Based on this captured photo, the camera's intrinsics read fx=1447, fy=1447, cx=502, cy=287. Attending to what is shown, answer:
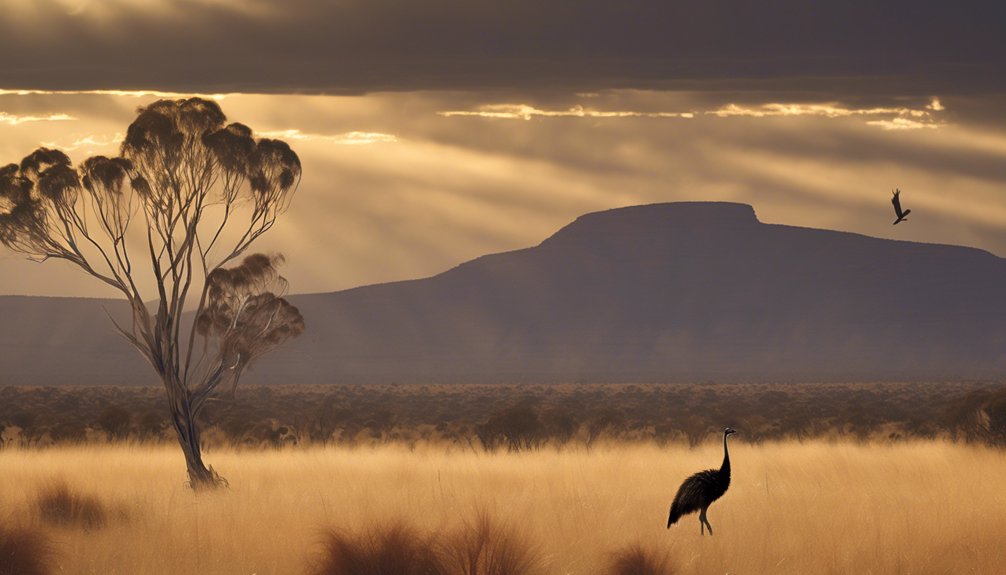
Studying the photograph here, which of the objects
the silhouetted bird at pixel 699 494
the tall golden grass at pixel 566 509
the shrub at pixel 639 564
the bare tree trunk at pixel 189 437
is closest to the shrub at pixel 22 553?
the tall golden grass at pixel 566 509

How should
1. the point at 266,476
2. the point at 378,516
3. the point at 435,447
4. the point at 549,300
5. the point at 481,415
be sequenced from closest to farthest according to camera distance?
the point at 378,516
the point at 266,476
the point at 435,447
the point at 481,415
the point at 549,300

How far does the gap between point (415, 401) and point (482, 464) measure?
52.1 m

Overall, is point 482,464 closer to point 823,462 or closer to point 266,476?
point 266,476

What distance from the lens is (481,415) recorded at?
185ft

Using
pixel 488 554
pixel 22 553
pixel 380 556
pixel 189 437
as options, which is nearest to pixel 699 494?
pixel 488 554

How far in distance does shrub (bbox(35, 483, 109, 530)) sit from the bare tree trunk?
443 cm

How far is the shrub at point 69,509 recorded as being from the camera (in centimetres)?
1703

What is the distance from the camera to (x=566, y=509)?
58.7 feet

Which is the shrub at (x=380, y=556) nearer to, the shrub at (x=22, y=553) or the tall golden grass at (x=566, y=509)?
the tall golden grass at (x=566, y=509)

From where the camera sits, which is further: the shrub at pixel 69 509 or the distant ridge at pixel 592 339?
the distant ridge at pixel 592 339

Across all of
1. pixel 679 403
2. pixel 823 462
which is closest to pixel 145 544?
pixel 823 462

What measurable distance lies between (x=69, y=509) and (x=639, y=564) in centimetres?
784

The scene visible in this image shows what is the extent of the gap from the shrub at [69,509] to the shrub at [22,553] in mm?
2590

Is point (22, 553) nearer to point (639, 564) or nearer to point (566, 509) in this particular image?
point (639, 564)
